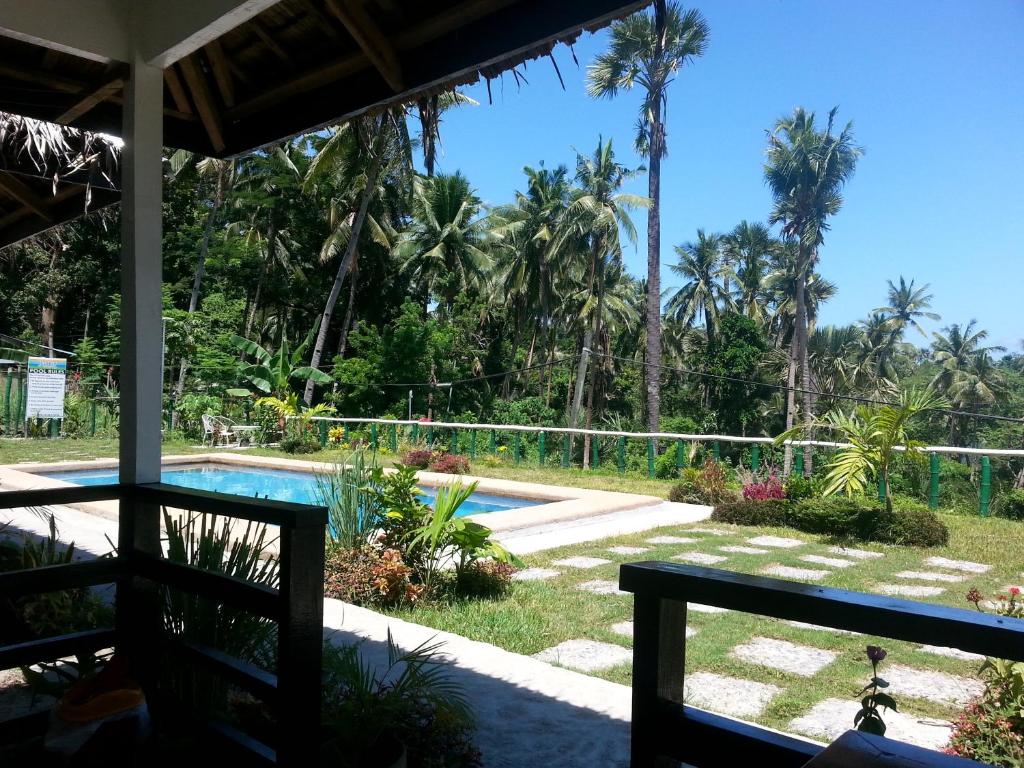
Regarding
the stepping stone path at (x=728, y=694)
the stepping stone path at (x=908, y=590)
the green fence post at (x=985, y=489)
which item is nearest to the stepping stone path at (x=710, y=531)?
the stepping stone path at (x=908, y=590)

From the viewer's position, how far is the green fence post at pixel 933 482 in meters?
8.57

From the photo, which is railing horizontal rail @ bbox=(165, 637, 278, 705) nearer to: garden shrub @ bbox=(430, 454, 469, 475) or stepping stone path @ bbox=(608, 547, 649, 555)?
stepping stone path @ bbox=(608, 547, 649, 555)

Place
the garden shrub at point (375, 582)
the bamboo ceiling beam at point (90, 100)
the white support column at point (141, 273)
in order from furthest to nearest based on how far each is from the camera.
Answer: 1. the garden shrub at point (375, 582)
2. the bamboo ceiling beam at point (90, 100)
3. the white support column at point (141, 273)

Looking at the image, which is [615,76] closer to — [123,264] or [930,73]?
[930,73]

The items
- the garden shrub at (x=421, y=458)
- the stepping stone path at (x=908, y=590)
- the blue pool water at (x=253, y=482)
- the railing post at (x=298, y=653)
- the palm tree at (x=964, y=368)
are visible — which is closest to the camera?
the railing post at (x=298, y=653)

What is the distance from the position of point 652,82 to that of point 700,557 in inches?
789

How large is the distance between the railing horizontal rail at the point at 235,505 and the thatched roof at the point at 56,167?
215cm

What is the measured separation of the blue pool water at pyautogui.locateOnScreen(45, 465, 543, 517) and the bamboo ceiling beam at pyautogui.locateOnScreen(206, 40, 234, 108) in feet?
25.3

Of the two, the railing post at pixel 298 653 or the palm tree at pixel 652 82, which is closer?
the railing post at pixel 298 653

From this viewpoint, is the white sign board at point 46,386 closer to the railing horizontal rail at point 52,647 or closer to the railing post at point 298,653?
the railing horizontal rail at point 52,647

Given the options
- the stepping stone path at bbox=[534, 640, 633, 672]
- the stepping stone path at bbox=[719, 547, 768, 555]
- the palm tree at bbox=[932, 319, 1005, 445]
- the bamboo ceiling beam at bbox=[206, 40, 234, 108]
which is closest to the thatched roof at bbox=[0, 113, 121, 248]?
the bamboo ceiling beam at bbox=[206, 40, 234, 108]

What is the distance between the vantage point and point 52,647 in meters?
2.37

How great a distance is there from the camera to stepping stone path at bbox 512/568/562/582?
18.8ft

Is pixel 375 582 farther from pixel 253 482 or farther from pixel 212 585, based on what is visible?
pixel 253 482
